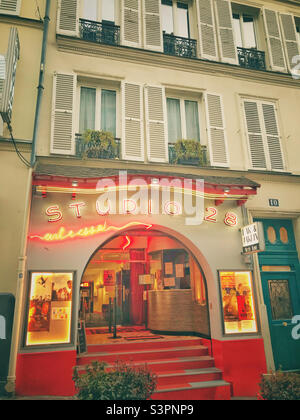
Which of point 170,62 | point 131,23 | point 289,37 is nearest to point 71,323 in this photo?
point 170,62

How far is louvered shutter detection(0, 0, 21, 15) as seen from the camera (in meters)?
6.68

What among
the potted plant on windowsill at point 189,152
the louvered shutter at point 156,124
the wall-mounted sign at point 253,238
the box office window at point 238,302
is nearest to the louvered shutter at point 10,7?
the louvered shutter at point 156,124

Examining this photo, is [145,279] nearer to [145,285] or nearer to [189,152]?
[145,285]

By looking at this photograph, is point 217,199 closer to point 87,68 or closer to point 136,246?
point 87,68

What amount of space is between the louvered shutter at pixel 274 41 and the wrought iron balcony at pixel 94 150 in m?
5.22

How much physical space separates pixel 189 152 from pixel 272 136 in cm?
242

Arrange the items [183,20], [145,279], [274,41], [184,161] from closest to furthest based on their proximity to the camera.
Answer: [184,161] → [183,20] → [274,41] → [145,279]

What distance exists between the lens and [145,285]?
10703 mm

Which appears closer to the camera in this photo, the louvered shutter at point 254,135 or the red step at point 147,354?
the red step at point 147,354

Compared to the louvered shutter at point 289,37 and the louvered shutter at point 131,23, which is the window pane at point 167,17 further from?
the louvered shutter at point 289,37

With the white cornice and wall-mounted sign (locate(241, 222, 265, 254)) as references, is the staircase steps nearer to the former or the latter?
wall-mounted sign (locate(241, 222, 265, 254))

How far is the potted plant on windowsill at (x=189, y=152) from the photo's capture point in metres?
7.02

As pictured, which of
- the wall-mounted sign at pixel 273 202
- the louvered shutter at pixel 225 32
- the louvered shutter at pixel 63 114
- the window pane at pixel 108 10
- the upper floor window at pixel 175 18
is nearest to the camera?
the louvered shutter at pixel 63 114

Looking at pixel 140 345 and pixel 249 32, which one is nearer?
pixel 140 345
